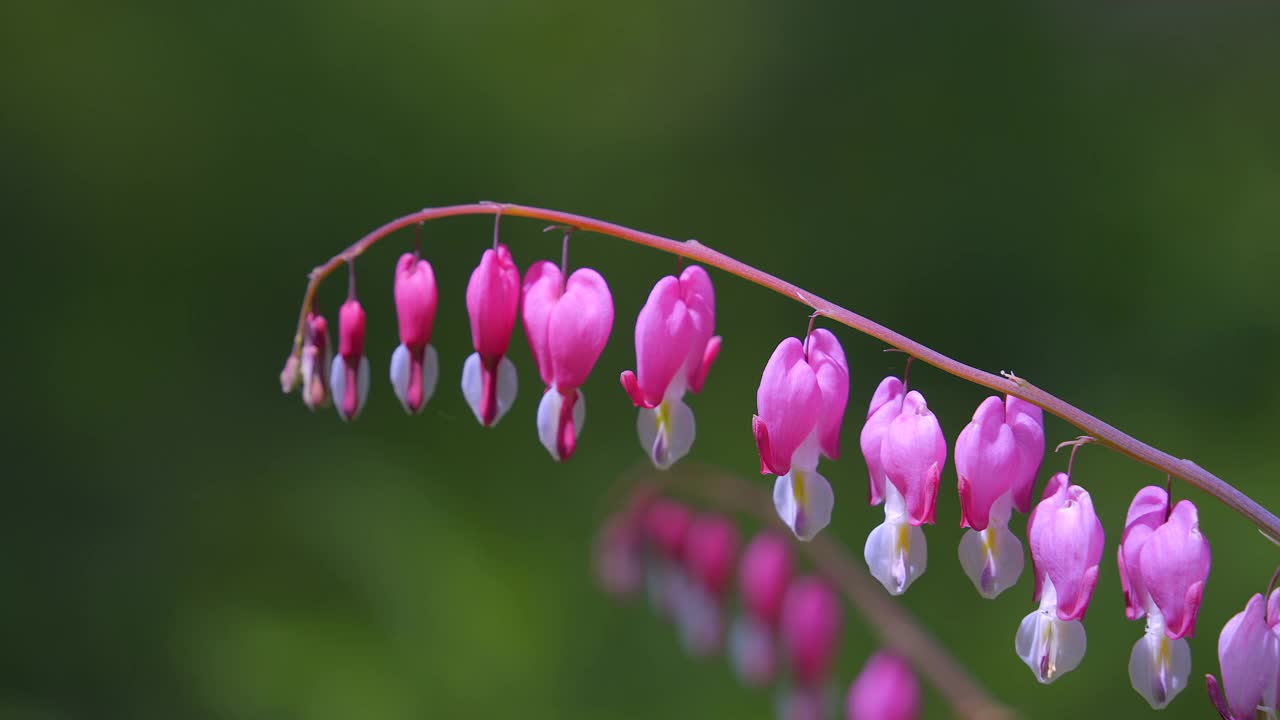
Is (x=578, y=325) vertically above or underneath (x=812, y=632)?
above

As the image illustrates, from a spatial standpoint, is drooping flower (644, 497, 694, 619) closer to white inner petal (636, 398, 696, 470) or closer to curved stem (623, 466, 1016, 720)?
curved stem (623, 466, 1016, 720)

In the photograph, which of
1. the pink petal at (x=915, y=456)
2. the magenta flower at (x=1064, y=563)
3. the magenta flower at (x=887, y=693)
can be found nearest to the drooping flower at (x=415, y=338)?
the pink petal at (x=915, y=456)

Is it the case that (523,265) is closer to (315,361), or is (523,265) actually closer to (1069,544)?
(315,361)

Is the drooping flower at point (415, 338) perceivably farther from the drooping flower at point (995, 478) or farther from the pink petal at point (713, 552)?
the pink petal at point (713, 552)

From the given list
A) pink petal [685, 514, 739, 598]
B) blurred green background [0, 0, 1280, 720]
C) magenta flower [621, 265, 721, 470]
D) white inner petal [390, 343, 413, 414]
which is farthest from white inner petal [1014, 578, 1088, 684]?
blurred green background [0, 0, 1280, 720]

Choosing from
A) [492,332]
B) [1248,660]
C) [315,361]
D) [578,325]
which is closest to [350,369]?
[315,361]
